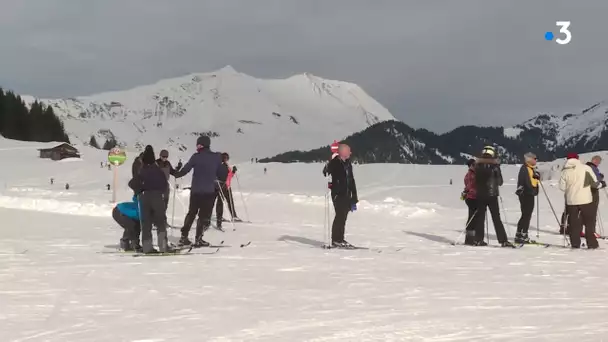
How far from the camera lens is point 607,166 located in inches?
2157

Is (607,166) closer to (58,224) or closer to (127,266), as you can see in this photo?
(58,224)

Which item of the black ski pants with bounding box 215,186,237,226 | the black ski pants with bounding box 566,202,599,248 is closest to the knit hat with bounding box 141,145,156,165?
the black ski pants with bounding box 215,186,237,226

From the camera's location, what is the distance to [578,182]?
1176cm

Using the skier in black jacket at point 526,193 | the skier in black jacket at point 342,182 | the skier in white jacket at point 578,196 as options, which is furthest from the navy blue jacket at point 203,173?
the skier in white jacket at point 578,196

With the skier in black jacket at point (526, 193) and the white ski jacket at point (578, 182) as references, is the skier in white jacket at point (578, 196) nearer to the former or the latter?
the white ski jacket at point (578, 182)

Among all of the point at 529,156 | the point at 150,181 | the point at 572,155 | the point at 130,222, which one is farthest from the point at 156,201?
the point at 572,155

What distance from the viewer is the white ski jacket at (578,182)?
38.4 ft

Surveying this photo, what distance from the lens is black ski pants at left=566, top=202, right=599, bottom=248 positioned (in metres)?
11.8

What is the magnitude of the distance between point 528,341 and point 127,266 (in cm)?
567

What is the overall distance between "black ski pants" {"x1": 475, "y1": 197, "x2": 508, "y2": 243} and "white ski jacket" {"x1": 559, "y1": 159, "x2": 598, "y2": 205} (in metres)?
1.42

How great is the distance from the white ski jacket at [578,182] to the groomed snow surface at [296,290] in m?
1.05

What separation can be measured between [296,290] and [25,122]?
107 metres

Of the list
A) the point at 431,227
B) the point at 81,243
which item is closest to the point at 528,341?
the point at 81,243

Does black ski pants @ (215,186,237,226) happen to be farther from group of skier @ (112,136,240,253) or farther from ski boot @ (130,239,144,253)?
→ ski boot @ (130,239,144,253)
